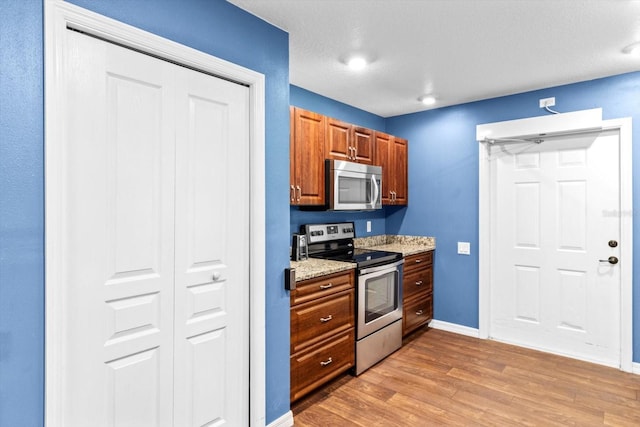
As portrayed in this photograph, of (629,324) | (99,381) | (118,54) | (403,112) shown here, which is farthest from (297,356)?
(403,112)

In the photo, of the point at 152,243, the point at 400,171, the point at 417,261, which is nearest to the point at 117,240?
the point at 152,243

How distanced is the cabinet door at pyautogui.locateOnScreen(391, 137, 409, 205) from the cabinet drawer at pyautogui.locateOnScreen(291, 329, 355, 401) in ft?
6.10

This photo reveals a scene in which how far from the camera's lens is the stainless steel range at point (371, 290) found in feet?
9.68

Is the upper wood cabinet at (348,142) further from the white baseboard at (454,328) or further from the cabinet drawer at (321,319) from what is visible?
the white baseboard at (454,328)

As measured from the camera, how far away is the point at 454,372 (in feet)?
9.86

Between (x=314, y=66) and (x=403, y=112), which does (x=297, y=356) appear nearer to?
(x=314, y=66)

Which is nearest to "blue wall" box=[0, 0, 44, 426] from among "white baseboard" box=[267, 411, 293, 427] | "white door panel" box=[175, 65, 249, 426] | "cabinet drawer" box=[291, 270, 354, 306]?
"white door panel" box=[175, 65, 249, 426]

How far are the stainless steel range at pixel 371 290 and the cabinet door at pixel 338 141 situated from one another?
70cm

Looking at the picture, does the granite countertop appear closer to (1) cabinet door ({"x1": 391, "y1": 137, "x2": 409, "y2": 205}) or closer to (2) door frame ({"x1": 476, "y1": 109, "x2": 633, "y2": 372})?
(1) cabinet door ({"x1": 391, "y1": 137, "x2": 409, "y2": 205})

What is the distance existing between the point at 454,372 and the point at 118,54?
321 centimetres

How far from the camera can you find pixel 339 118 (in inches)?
152

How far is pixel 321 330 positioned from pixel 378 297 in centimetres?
78

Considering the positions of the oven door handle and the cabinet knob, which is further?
the oven door handle

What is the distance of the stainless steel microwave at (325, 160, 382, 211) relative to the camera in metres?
3.06
